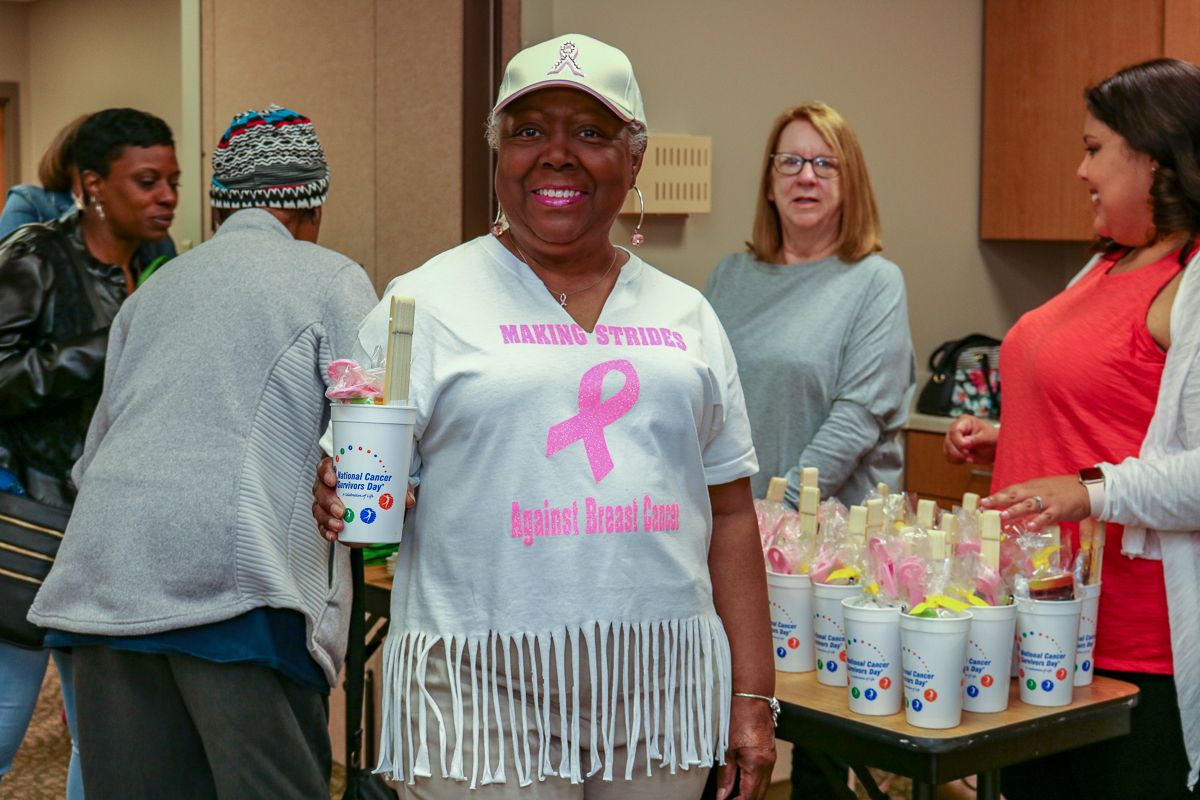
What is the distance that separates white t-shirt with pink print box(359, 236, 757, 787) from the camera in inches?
61.1

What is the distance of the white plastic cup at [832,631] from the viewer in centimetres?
209

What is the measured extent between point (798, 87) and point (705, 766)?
275cm

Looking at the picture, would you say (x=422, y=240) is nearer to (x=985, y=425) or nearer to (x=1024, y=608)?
(x=985, y=425)

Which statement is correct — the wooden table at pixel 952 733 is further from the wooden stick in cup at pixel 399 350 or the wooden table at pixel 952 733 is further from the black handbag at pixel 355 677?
the wooden stick in cup at pixel 399 350

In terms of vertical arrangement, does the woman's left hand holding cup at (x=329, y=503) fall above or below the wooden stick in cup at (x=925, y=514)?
above

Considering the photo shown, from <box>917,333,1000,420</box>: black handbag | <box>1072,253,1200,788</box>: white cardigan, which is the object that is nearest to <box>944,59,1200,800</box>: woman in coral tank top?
<box>1072,253,1200,788</box>: white cardigan

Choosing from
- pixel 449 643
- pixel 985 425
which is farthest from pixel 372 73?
pixel 449 643

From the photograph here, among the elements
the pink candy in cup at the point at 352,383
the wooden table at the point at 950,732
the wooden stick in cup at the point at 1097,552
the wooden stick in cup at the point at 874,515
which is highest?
the pink candy in cup at the point at 352,383

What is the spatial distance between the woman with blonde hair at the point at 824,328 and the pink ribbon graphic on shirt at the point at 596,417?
125 cm

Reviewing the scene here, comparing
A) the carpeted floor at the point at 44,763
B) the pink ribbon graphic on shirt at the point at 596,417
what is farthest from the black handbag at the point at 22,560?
the pink ribbon graphic on shirt at the point at 596,417

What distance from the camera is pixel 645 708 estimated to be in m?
1.61

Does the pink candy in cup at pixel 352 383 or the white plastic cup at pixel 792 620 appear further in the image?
the white plastic cup at pixel 792 620

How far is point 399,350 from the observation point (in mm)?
1489

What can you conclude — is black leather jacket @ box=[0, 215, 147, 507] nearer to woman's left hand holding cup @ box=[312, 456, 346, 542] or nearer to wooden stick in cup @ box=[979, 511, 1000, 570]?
woman's left hand holding cup @ box=[312, 456, 346, 542]
